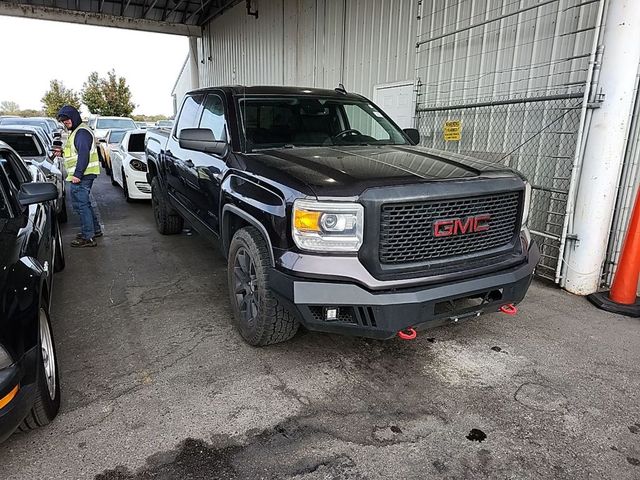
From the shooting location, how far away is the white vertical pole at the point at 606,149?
13.2 ft

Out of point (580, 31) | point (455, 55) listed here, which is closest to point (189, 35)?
point (455, 55)

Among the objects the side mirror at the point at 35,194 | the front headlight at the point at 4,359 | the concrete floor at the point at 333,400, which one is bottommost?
the concrete floor at the point at 333,400

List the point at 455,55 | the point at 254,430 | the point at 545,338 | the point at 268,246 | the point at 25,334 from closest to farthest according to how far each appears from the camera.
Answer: the point at 25,334, the point at 254,430, the point at 268,246, the point at 545,338, the point at 455,55

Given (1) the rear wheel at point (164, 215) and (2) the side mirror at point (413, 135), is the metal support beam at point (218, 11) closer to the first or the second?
(1) the rear wheel at point (164, 215)

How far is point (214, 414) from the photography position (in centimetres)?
267

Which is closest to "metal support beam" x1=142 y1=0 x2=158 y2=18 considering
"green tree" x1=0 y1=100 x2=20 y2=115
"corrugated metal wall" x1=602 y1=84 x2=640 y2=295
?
"corrugated metal wall" x1=602 y1=84 x2=640 y2=295

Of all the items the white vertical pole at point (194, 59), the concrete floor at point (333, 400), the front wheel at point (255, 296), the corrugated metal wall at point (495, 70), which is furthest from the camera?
the white vertical pole at point (194, 59)

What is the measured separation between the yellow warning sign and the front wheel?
4.02 metres

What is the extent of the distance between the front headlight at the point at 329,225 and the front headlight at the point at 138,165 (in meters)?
6.96

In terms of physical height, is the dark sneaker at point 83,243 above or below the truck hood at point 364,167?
below

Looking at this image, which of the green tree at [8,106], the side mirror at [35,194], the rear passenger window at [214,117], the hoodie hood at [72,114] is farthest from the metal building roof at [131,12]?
the green tree at [8,106]

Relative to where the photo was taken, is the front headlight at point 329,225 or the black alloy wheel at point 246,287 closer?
the front headlight at point 329,225

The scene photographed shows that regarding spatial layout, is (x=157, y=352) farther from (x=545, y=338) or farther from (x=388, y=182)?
(x=545, y=338)

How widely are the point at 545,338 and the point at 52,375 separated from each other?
3.55 metres
